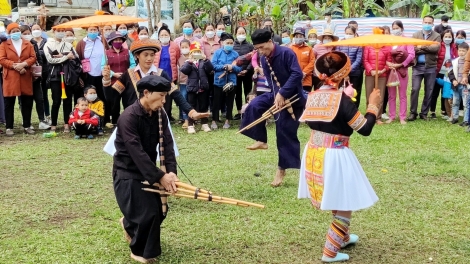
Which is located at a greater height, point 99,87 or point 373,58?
point 373,58

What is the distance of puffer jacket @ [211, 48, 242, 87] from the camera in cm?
1185

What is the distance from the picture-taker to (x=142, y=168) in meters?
4.95

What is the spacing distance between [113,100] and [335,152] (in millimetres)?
7158

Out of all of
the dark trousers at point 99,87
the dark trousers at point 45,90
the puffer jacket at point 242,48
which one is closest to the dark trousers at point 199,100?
the puffer jacket at point 242,48

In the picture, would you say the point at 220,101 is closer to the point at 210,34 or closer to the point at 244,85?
the point at 244,85

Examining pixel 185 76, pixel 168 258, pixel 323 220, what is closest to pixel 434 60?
pixel 185 76

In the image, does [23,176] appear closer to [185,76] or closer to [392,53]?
[185,76]

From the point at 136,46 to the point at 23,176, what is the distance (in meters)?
3.32

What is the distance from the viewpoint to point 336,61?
5141mm

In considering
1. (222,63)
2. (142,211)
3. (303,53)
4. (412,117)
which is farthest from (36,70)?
(412,117)

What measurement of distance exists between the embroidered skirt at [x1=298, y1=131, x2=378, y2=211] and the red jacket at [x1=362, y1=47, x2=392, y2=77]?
7030 mm

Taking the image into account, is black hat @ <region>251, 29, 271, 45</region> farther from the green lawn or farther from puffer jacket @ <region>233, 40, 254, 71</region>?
puffer jacket @ <region>233, 40, 254, 71</region>

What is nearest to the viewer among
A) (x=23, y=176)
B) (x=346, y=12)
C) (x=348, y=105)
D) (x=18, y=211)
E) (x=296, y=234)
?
(x=348, y=105)

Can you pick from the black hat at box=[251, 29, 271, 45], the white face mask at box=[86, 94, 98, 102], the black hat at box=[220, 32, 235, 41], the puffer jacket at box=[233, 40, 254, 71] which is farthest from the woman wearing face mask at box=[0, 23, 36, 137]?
the black hat at box=[251, 29, 271, 45]
